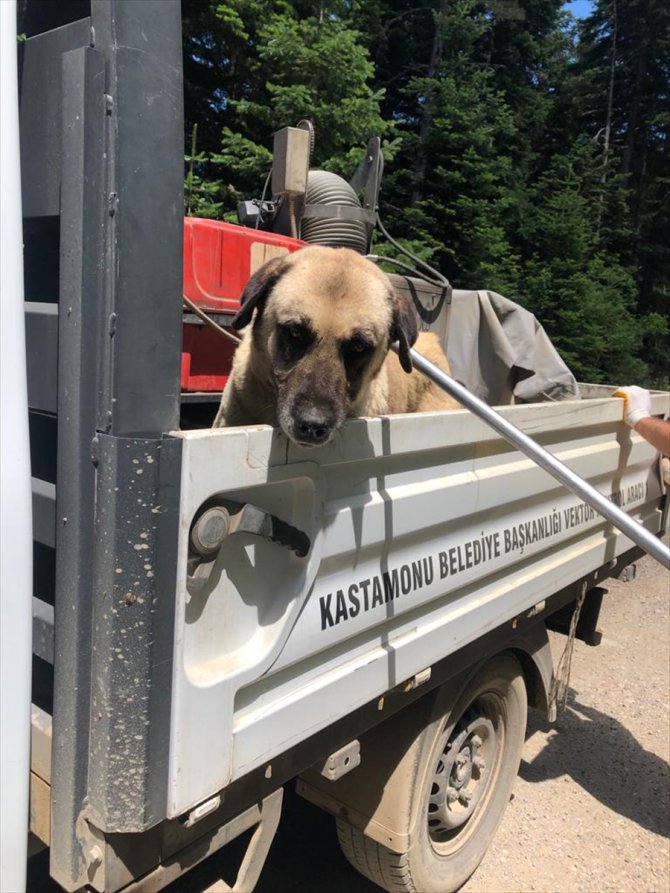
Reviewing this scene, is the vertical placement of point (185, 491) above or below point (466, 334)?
below

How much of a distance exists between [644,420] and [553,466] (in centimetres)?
163

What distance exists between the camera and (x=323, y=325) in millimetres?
2500

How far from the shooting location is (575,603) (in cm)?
412

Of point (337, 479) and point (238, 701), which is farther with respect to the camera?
point (337, 479)

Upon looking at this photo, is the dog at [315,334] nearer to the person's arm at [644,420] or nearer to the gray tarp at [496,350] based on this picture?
the person's arm at [644,420]

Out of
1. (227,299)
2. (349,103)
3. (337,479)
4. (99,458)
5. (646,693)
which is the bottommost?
(646,693)

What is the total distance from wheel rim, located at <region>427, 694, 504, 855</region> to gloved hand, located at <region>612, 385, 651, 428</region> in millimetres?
1768

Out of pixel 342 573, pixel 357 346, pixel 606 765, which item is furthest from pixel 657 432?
pixel 342 573

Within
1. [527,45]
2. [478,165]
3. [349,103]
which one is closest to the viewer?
[349,103]

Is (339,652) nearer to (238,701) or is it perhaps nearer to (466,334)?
(238,701)

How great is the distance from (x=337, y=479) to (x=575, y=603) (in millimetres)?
2691

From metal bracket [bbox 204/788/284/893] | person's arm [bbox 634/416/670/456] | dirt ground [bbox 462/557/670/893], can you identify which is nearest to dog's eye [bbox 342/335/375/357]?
metal bracket [bbox 204/788/284/893]

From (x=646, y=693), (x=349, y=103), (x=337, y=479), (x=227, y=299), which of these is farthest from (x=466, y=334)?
(x=349, y=103)

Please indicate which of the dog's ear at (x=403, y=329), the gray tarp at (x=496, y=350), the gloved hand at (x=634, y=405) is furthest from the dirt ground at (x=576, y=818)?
the gray tarp at (x=496, y=350)
